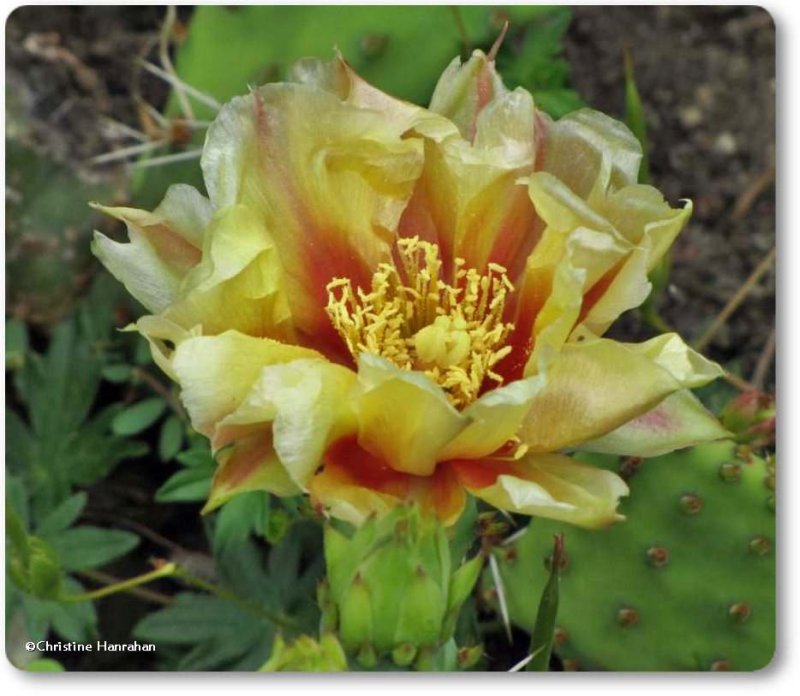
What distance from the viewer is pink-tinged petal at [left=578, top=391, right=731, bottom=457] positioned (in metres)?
0.84

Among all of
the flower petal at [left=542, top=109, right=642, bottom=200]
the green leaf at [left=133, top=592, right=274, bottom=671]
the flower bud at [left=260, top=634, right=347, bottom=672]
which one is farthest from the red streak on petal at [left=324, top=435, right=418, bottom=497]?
the green leaf at [left=133, top=592, right=274, bottom=671]

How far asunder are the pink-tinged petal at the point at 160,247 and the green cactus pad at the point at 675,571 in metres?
0.36

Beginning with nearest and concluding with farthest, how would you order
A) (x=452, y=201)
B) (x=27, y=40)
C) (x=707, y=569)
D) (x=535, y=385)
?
(x=535, y=385) → (x=452, y=201) → (x=707, y=569) → (x=27, y=40)

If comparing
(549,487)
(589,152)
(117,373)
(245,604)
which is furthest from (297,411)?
(117,373)

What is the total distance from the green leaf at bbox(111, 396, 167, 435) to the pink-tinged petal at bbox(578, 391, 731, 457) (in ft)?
1.63

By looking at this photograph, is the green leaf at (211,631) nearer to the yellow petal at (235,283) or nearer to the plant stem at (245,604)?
the plant stem at (245,604)

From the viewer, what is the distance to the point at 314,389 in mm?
781

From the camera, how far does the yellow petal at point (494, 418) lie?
0.77 m

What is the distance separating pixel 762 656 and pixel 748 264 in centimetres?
38

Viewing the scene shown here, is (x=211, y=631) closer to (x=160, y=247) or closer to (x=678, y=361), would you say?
(x=160, y=247)

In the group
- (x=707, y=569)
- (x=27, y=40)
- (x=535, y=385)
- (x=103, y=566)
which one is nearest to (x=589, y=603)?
(x=707, y=569)

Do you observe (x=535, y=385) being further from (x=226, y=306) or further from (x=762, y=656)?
(x=762, y=656)

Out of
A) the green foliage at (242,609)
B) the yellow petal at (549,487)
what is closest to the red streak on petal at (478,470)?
the yellow petal at (549,487)

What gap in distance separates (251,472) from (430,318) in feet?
0.66
